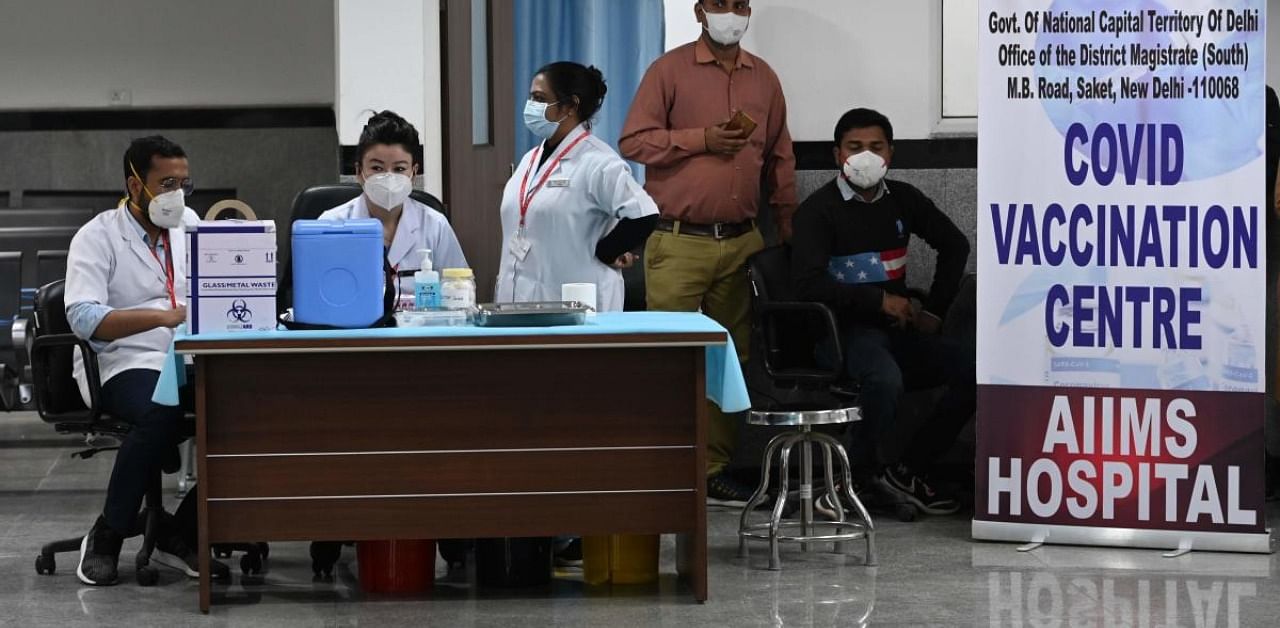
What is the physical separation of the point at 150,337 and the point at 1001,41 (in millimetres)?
2615

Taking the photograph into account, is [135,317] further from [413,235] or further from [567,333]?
[567,333]

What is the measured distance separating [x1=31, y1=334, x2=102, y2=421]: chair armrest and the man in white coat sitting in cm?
3

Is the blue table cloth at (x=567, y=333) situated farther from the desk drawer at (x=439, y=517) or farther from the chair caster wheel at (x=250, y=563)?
the chair caster wheel at (x=250, y=563)

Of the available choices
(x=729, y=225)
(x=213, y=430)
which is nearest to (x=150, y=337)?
(x=213, y=430)

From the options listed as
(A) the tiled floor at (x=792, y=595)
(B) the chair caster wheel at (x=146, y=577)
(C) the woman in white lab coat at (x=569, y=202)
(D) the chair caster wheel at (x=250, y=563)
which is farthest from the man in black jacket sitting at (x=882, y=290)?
(B) the chair caster wheel at (x=146, y=577)

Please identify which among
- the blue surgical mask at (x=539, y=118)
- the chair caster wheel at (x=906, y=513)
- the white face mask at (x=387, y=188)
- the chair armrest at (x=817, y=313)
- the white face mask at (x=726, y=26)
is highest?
the white face mask at (x=726, y=26)

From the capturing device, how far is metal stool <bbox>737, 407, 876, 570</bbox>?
4.91m

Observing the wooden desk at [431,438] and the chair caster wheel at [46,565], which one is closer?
the wooden desk at [431,438]

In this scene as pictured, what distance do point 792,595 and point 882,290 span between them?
146cm

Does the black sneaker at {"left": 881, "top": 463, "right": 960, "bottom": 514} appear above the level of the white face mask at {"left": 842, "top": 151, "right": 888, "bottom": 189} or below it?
below

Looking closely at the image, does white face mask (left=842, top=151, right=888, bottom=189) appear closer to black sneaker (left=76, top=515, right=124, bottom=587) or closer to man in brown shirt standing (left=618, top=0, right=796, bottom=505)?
man in brown shirt standing (left=618, top=0, right=796, bottom=505)

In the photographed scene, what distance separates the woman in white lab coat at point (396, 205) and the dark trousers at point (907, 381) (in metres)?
1.44

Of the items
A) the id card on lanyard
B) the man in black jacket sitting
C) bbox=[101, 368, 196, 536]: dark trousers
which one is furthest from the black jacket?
bbox=[101, 368, 196, 536]: dark trousers

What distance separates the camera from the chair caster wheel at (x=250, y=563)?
4789 mm
